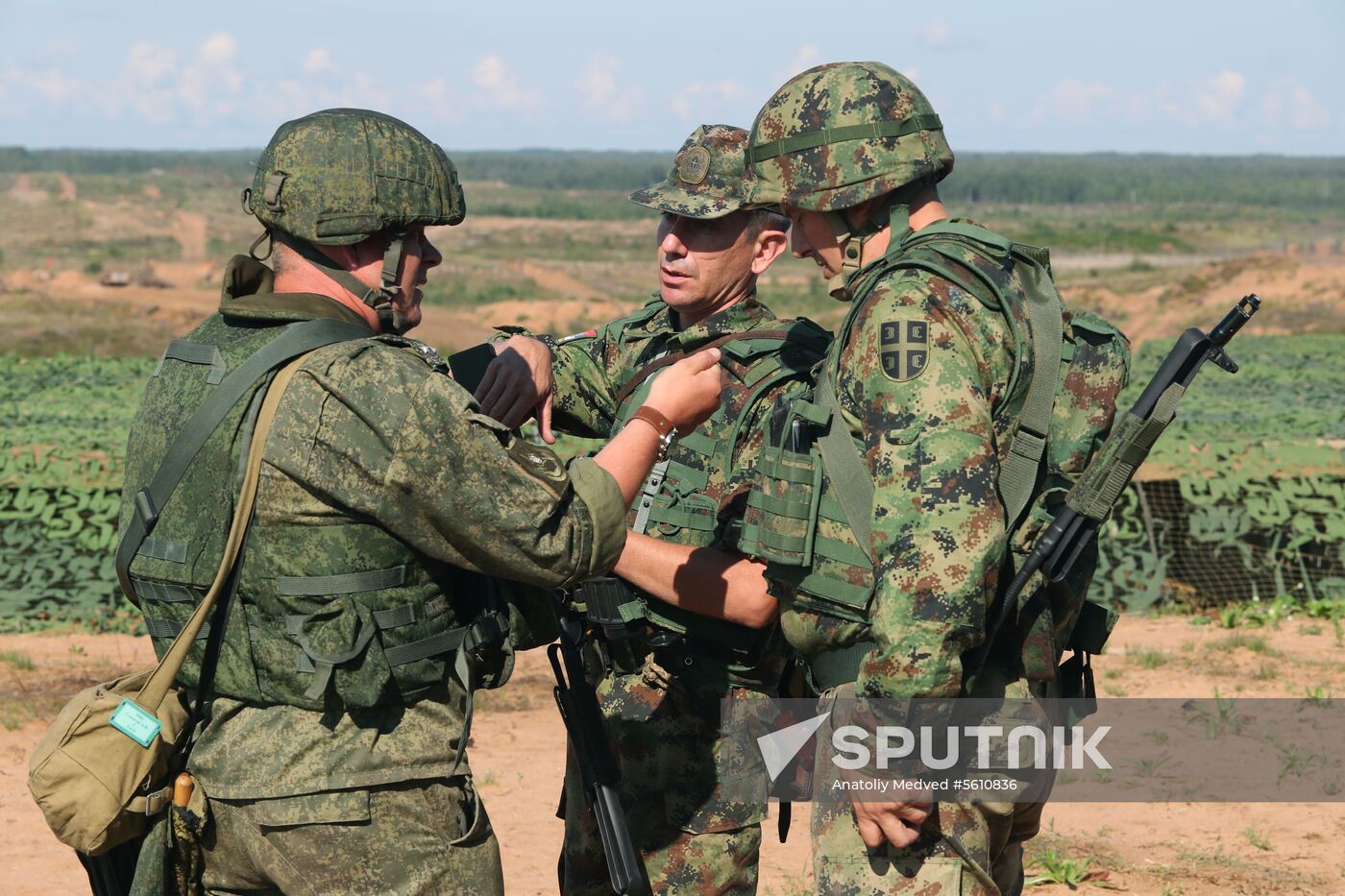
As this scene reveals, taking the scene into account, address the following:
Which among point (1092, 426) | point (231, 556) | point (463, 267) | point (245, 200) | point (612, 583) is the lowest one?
point (463, 267)

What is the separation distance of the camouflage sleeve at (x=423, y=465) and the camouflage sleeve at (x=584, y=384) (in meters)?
1.47

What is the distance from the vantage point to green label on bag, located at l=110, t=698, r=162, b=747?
2711mm

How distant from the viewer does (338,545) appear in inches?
107

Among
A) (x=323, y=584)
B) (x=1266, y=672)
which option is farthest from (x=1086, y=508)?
(x=1266, y=672)

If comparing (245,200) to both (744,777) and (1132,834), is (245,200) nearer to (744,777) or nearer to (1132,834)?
(744,777)

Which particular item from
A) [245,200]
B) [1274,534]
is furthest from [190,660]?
[1274,534]

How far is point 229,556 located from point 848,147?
5.10 ft

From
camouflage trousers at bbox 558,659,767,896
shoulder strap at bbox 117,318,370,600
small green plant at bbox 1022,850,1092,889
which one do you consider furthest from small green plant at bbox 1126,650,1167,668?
shoulder strap at bbox 117,318,370,600

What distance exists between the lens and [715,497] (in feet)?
12.0

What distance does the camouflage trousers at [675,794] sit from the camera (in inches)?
145

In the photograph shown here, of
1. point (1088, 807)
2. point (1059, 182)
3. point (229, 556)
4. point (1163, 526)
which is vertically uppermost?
point (229, 556)

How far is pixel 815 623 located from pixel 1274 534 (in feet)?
26.2

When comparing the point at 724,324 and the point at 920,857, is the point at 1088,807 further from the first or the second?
the point at 920,857

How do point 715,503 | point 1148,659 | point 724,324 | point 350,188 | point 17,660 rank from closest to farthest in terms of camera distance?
point 350,188
point 715,503
point 724,324
point 17,660
point 1148,659
